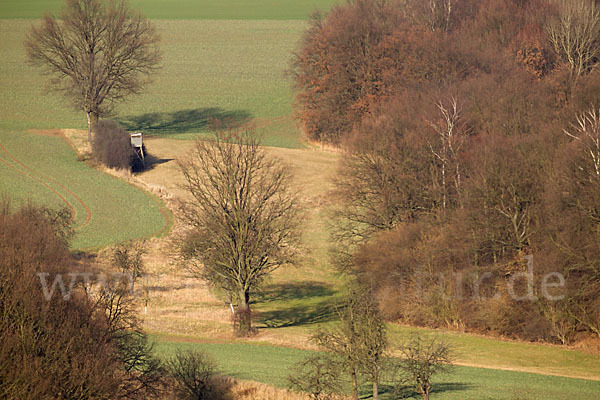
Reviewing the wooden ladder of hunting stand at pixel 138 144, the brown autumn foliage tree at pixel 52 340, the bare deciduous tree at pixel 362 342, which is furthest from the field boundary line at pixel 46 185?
the bare deciduous tree at pixel 362 342

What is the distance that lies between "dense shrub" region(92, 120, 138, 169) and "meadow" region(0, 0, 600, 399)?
1535 mm

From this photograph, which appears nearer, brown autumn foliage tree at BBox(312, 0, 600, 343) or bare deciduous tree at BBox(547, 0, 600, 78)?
brown autumn foliage tree at BBox(312, 0, 600, 343)

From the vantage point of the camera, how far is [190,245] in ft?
130

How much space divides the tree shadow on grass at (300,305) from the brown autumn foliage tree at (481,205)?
Answer: 86.9 inches

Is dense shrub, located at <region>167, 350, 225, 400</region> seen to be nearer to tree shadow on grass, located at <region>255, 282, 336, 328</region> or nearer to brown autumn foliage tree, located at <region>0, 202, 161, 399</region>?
brown autumn foliage tree, located at <region>0, 202, 161, 399</region>

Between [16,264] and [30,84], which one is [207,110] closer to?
[30,84]

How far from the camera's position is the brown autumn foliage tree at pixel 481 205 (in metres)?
34.7

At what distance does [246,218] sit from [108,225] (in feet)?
51.7

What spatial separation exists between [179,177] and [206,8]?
7917cm

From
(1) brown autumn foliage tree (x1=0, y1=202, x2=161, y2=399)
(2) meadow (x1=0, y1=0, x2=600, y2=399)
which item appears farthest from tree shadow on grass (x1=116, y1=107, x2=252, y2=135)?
(1) brown autumn foliage tree (x1=0, y1=202, x2=161, y2=399)

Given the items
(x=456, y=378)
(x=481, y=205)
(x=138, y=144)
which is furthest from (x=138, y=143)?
(x=456, y=378)

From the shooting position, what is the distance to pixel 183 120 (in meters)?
81.2

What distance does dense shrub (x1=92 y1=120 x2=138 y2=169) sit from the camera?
204ft

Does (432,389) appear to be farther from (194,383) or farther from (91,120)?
(91,120)
